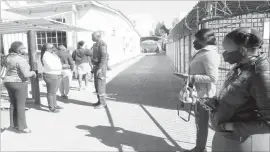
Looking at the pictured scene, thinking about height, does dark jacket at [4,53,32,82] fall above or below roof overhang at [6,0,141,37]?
below

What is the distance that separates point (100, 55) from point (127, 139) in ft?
7.59

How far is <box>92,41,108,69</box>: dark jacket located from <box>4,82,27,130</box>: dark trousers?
1.83 meters

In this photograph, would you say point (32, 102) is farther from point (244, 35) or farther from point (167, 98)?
point (244, 35)

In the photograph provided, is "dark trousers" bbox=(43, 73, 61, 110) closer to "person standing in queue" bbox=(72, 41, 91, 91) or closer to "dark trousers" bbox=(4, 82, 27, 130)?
"dark trousers" bbox=(4, 82, 27, 130)

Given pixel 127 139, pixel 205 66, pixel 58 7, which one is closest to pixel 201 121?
pixel 205 66

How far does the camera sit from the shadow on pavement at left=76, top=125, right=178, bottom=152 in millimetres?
3729

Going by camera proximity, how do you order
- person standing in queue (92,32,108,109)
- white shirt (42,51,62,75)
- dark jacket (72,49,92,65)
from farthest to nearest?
dark jacket (72,49,92,65) → person standing in queue (92,32,108,109) → white shirt (42,51,62,75)

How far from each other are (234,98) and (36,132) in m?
3.83

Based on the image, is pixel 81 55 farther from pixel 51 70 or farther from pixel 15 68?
pixel 15 68

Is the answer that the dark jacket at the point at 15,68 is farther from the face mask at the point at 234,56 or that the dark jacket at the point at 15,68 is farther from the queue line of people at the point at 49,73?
the face mask at the point at 234,56

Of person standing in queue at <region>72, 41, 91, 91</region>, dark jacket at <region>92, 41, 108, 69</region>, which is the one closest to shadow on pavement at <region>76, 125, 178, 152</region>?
dark jacket at <region>92, 41, 108, 69</region>

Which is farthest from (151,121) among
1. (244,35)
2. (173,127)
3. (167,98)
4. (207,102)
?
(244,35)

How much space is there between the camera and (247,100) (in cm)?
168

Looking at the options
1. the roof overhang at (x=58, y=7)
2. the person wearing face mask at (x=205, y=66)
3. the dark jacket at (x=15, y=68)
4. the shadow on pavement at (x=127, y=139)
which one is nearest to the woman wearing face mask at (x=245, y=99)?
the person wearing face mask at (x=205, y=66)
